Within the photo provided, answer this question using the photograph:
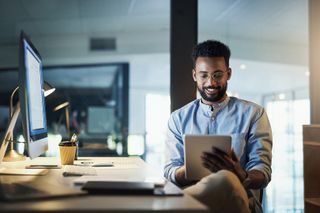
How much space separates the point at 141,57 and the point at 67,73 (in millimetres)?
947

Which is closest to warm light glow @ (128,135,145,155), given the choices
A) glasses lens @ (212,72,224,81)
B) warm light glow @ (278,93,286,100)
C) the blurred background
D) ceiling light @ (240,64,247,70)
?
the blurred background

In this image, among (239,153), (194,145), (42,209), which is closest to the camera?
(42,209)

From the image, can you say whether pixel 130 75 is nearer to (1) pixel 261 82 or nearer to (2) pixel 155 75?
(2) pixel 155 75

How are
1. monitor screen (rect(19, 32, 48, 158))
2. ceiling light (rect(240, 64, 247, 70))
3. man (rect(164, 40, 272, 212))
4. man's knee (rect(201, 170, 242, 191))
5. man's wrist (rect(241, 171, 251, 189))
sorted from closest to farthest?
1. man's knee (rect(201, 170, 242, 191))
2. monitor screen (rect(19, 32, 48, 158))
3. man's wrist (rect(241, 171, 251, 189))
4. man (rect(164, 40, 272, 212))
5. ceiling light (rect(240, 64, 247, 70))

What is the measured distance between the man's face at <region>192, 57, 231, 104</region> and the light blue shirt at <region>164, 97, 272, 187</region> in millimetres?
65

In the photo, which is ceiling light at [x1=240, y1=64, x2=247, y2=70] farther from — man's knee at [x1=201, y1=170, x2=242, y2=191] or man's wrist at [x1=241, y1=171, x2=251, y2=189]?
man's knee at [x1=201, y1=170, x2=242, y2=191]

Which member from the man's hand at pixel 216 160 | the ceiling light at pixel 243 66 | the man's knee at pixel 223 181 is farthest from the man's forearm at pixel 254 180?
the ceiling light at pixel 243 66

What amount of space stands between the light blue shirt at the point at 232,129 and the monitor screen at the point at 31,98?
64 cm

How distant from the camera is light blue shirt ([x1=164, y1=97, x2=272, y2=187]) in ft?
6.07

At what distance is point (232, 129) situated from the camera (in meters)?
1.94

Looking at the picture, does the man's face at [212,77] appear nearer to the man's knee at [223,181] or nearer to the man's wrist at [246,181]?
the man's wrist at [246,181]

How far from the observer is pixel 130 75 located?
15.2ft

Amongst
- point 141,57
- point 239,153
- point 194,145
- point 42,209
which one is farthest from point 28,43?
point 141,57

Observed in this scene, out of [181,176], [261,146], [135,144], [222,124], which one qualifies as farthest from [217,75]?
[135,144]
